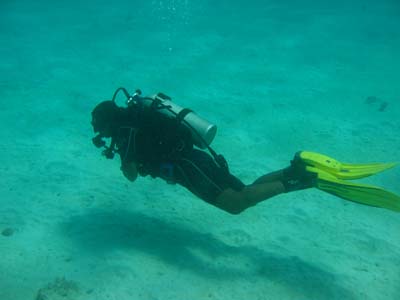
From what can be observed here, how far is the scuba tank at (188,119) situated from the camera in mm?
4945

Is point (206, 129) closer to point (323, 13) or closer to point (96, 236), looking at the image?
point (96, 236)

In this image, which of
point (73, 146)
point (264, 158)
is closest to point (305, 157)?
point (264, 158)

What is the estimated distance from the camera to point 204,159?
495cm

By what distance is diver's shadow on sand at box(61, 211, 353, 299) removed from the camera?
4.98 metres

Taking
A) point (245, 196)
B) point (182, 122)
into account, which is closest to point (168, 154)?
point (182, 122)

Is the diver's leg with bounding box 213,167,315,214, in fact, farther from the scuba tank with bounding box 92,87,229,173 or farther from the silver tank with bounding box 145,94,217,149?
the silver tank with bounding box 145,94,217,149

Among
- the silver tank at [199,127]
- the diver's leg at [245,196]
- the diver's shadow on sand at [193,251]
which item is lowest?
the diver's shadow on sand at [193,251]

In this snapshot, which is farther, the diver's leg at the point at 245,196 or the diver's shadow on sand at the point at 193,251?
the diver's shadow on sand at the point at 193,251

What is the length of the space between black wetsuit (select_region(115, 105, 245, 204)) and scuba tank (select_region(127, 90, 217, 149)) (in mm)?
124

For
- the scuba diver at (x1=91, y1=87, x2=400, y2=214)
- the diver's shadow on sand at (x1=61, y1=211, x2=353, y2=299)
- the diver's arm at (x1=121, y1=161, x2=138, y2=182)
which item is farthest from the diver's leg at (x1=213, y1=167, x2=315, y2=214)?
the diver's arm at (x1=121, y1=161, x2=138, y2=182)

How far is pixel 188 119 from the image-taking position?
5.04m

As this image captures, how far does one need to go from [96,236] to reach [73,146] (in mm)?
4124

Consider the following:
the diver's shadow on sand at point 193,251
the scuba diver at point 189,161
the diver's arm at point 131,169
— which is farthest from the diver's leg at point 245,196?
the diver's arm at point 131,169

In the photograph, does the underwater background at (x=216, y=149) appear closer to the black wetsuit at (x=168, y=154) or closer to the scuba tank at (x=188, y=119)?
the black wetsuit at (x=168, y=154)
